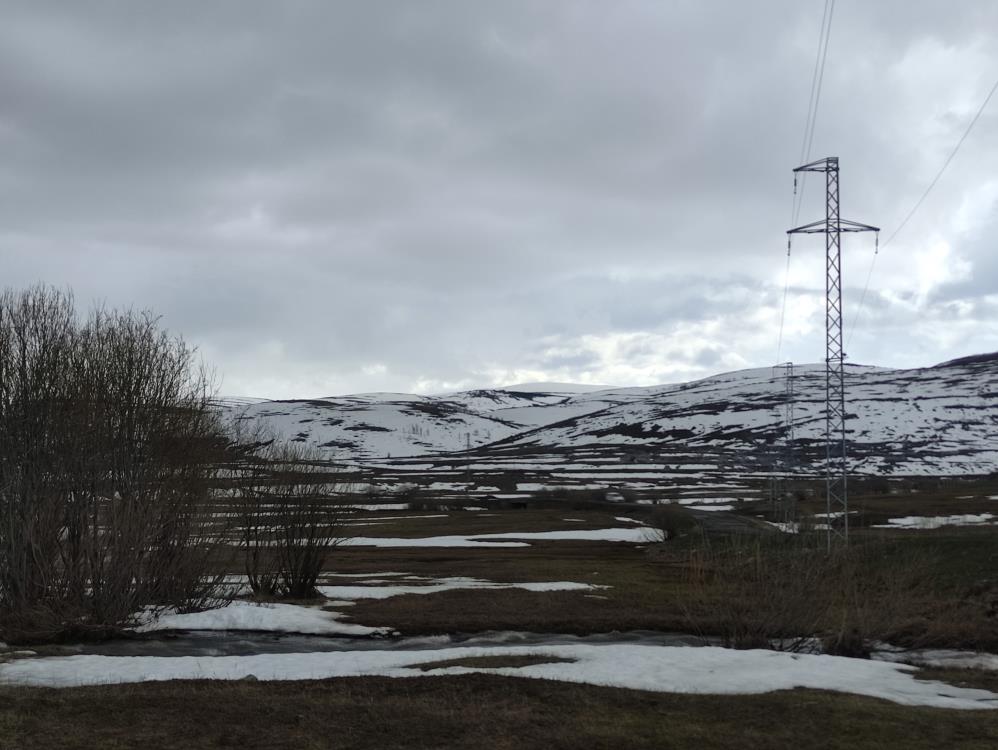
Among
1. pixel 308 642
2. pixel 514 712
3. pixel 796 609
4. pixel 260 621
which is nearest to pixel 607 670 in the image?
pixel 514 712

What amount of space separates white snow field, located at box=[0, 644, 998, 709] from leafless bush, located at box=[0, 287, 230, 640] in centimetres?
536

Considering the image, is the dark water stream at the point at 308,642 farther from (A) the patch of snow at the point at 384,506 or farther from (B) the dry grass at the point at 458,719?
(A) the patch of snow at the point at 384,506

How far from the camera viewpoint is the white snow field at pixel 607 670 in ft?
52.3

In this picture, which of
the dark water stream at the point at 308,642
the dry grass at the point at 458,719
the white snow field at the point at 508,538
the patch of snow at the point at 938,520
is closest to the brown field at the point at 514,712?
the dry grass at the point at 458,719

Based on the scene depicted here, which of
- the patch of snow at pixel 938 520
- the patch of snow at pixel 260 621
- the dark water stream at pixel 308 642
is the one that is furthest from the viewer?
the patch of snow at pixel 938 520

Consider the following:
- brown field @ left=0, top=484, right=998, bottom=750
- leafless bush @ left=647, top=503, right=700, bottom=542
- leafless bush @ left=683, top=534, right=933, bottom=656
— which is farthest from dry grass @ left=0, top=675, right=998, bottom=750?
leafless bush @ left=647, top=503, right=700, bottom=542

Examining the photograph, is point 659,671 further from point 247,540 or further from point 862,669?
point 247,540

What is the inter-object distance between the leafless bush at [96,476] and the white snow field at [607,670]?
536cm

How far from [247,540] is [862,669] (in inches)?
904

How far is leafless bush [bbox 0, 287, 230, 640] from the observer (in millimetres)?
24516

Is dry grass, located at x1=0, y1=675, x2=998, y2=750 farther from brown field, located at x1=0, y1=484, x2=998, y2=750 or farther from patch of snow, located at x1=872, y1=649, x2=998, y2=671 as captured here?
patch of snow, located at x1=872, y1=649, x2=998, y2=671

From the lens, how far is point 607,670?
1753 cm

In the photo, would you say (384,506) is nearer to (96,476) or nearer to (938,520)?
(938,520)

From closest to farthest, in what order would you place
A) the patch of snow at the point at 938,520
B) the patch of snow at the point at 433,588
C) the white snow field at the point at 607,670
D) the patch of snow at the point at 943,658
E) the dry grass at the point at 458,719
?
the dry grass at the point at 458,719 < the white snow field at the point at 607,670 < the patch of snow at the point at 943,658 < the patch of snow at the point at 433,588 < the patch of snow at the point at 938,520
